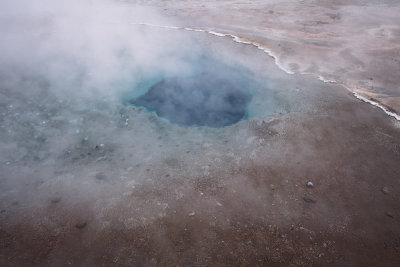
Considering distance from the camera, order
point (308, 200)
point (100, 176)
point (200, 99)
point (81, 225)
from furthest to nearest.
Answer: point (200, 99)
point (100, 176)
point (308, 200)
point (81, 225)

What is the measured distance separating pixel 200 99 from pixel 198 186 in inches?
123

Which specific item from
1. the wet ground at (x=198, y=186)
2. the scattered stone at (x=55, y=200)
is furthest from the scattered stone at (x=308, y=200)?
the scattered stone at (x=55, y=200)

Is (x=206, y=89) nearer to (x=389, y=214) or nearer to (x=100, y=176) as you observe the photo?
(x=100, y=176)

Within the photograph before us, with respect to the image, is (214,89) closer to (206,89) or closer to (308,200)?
(206,89)

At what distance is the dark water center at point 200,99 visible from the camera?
230 inches

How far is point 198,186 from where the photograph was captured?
396 cm

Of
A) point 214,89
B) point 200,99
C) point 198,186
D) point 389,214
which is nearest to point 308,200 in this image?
point 389,214

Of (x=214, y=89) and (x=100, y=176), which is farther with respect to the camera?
(x=214, y=89)

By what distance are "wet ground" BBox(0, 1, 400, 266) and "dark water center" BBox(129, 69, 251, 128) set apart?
44 centimetres

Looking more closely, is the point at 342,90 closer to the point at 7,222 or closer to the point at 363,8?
the point at 7,222

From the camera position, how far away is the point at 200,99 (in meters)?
6.58

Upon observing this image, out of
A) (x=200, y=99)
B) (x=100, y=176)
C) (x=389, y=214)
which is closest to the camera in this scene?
(x=389, y=214)

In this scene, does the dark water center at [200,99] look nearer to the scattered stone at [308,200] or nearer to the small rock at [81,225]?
the scattered stone at [308,200]

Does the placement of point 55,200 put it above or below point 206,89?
below
